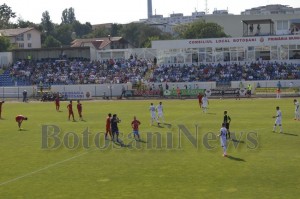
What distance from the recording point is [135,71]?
246 feet

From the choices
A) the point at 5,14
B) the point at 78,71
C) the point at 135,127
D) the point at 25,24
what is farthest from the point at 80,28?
the point at 135,127

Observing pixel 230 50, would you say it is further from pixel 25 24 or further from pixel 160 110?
pixel 25 24

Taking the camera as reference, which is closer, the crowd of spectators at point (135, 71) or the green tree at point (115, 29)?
the crowd of spectators at point (135, 71)

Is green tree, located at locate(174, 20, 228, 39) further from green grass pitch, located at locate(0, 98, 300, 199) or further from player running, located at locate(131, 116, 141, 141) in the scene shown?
player running, located at locate(131, 116, 141, 141)

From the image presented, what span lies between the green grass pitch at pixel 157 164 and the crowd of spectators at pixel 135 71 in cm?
3468

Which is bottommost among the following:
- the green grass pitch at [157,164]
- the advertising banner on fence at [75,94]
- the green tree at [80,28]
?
the green grass pitch at [157,164]

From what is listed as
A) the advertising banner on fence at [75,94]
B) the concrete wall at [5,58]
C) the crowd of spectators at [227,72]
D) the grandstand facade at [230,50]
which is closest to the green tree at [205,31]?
the grandstand facade at [230,50]

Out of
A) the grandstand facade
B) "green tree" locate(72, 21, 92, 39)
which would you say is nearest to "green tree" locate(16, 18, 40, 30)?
"green tree" locate(72, 21, 92, 39)

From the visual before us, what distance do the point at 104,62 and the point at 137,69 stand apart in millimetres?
7069

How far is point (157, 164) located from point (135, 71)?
179ft

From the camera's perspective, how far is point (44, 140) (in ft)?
93.4

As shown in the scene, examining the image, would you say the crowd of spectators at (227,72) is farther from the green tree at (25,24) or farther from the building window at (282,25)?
the green tree at (25,24)

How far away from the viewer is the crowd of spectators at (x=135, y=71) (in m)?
67.6

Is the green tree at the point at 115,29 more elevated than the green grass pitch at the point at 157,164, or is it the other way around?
the green tree at the point at 115,29
